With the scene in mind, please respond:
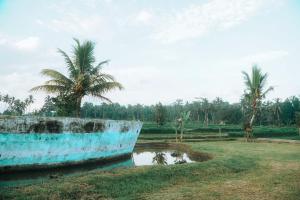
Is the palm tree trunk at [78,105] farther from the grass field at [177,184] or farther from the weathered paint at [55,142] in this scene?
the grass field at [177,184]

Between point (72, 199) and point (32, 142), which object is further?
point (32, 142)

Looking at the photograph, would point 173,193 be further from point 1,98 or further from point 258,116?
point 258,116

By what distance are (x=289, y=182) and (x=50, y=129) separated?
8253 millimetres

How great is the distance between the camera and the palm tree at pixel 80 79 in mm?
16766

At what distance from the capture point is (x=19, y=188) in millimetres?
7289

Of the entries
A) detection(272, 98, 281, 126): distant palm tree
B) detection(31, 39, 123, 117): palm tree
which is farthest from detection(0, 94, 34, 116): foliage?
detection(272, 98, 281, 126): distant palm tree

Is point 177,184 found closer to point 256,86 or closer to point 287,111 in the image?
point 256,86

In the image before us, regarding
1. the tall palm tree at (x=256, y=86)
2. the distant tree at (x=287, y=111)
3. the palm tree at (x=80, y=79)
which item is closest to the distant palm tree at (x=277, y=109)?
Answer: the distant tree at (x=287, y=111)

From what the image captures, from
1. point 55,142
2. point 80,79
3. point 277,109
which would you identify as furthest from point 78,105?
point 277,109

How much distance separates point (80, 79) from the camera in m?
16.8

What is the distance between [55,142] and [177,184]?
Answer: 5.43 meters

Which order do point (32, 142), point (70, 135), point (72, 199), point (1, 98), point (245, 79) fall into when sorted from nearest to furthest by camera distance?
point (72, 199) < point (32, 142) < point (70, 135) < point (245, 79) < point (1, 98)

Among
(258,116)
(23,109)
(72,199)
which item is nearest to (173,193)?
(72,199)

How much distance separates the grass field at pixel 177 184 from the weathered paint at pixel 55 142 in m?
2.85
